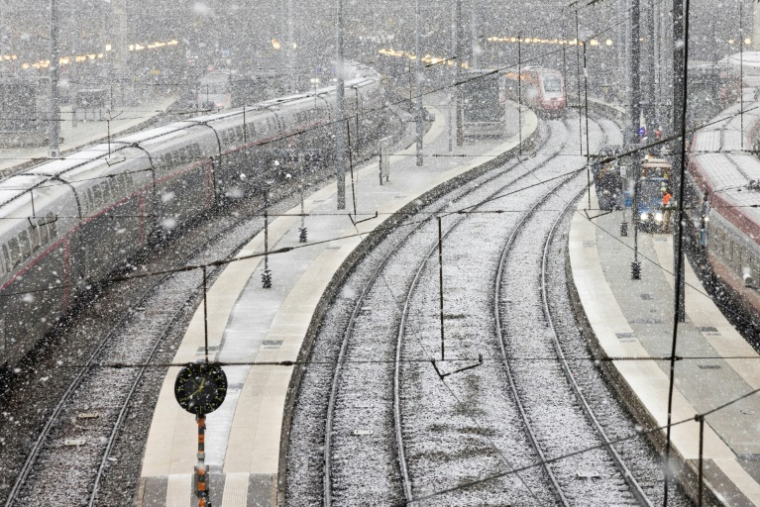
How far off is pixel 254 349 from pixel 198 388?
7689 millimetres

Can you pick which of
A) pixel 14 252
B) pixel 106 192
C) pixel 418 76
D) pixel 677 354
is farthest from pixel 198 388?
pixel 418 76

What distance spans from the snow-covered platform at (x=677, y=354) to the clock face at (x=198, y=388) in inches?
271

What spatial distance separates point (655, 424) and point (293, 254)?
1544 centimetres

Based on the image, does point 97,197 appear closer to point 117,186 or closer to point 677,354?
point 117,186

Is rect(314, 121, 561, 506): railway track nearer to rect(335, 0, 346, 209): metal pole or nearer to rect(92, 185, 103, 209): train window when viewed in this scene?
rect(335, 0, 346, 209): metal pole

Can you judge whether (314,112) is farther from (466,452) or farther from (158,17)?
(158,17)

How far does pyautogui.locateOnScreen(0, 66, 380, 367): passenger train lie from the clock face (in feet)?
20.3

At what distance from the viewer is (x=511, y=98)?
78250 mm

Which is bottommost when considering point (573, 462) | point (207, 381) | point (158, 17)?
point (573, 462)

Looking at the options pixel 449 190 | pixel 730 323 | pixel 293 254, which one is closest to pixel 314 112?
pixel 449 190

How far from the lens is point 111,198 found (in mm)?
28359

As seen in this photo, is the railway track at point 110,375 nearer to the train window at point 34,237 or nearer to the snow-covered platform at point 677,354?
the train window at point 34,237

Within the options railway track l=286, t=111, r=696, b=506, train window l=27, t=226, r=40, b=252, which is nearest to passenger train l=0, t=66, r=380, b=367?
train window l=27, t=226, r=40, b=252

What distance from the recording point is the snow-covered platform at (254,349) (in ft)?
55.4
